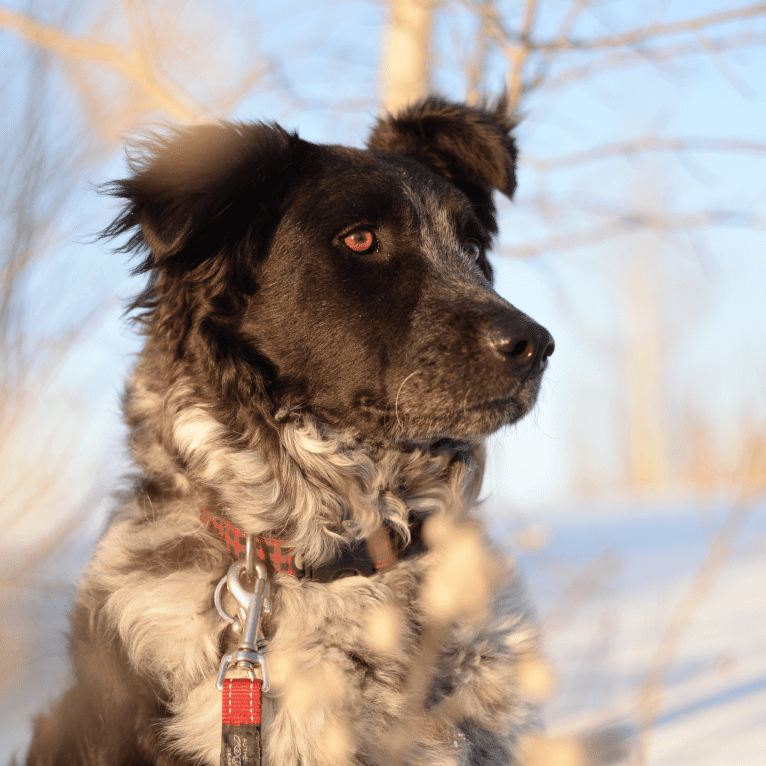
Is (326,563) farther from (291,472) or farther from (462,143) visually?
(462,143)

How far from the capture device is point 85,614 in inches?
90.7

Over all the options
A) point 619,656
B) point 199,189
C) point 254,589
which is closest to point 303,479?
point 254,589

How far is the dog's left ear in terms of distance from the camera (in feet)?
10.5

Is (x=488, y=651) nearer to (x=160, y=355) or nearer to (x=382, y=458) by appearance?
(x=382, y=458)

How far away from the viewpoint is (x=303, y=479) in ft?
8.25

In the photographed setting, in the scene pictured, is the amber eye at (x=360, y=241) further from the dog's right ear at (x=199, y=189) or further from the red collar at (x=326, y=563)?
the red collar at (x=326, y=563)

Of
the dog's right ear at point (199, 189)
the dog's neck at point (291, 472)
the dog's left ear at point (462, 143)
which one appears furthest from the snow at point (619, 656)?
the dog's left ear at point (462, 143)

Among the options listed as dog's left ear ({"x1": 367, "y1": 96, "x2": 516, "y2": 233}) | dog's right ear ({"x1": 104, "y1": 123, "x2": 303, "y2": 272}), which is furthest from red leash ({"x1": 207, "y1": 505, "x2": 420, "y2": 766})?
dog's left ear ({"x1": 367, "y1": 96, "x2": 516, "y2": 233})

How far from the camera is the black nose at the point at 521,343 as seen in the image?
2285 millimetres

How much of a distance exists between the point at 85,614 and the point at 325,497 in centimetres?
85

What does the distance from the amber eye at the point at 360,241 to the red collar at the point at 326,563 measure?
3.29ft

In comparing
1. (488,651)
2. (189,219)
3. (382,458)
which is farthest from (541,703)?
(189,219)

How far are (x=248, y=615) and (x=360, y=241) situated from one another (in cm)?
132

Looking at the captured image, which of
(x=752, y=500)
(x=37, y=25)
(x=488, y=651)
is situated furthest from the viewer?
(x=37, y=25)
